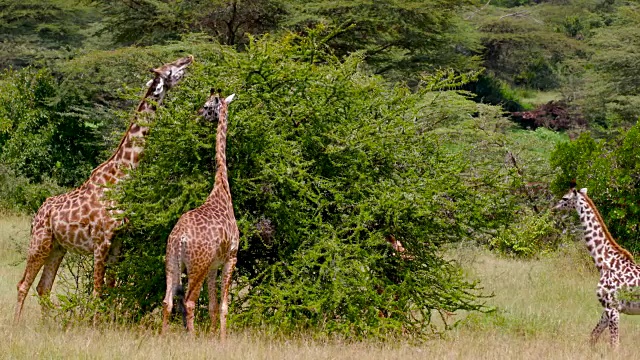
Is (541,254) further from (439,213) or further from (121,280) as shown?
(121,280)

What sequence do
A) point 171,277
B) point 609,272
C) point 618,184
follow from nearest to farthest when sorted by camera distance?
1. point 171,277
2. point 609,272
3. point 618,184

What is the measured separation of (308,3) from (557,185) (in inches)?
476

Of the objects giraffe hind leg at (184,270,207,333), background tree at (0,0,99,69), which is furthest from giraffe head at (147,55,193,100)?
background tree at (0,0,99,69)

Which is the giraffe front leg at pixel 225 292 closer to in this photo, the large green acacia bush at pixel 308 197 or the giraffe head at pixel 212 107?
the large green acacia bush at pixel 308 197

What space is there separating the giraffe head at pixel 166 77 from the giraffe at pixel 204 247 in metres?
0.99

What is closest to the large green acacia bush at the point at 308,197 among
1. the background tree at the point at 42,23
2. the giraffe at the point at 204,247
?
the giraffe at the point at 204,247

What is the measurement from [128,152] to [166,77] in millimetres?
763

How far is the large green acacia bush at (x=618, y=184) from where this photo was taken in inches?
567

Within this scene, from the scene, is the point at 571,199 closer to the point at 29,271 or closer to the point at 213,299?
the point at 213,299

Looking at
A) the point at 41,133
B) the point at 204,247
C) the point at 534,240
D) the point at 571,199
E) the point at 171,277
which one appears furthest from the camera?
the point at 41,133

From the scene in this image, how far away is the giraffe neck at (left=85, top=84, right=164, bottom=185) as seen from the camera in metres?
9.23

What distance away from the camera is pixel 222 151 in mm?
8516

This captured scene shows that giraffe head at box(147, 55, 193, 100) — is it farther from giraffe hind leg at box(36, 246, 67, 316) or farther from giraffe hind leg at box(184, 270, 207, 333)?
giraffe hind leg at box(184, 270, 207, 333)

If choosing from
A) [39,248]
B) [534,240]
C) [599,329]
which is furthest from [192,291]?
[534,240]
